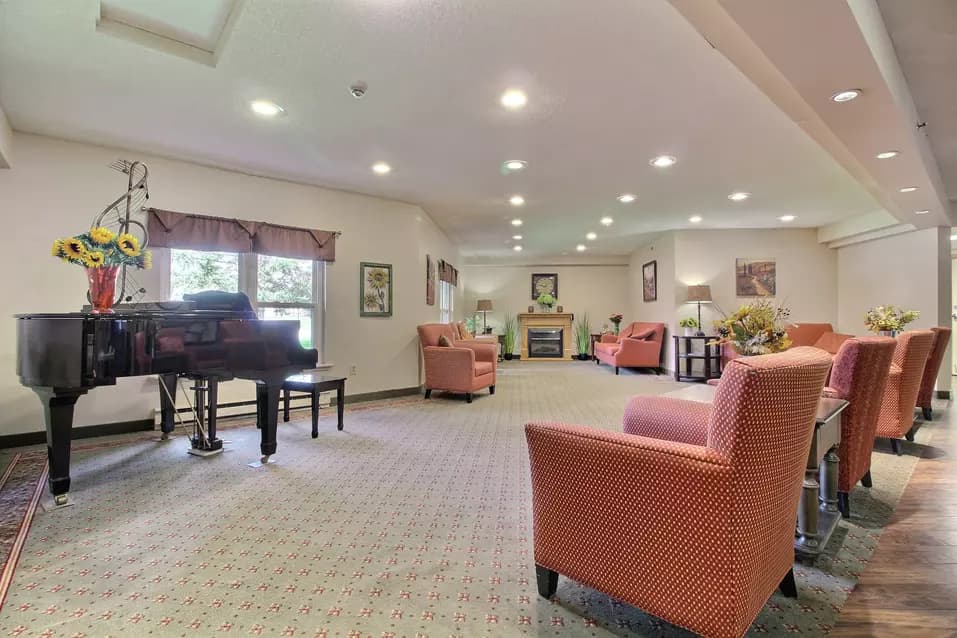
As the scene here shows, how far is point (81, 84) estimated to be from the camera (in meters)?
2.74

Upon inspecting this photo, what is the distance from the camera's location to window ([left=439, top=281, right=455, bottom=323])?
7.65 meters

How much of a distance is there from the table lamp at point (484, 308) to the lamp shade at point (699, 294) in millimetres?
4513

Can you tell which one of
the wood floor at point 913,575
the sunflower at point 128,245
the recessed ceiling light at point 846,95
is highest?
the recessed ceiling light at point 846,95

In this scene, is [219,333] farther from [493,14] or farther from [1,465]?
[493,14]

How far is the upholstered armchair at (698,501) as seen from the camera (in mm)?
1100

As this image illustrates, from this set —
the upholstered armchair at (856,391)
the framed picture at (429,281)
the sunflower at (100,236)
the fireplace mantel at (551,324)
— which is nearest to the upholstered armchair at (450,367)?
the framed picture at (429,281)

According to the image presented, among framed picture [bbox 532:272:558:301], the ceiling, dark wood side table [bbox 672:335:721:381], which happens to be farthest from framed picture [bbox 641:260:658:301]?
the ceiling

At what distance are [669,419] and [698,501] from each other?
39.8 inches

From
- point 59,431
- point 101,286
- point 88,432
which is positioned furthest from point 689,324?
point 88,432

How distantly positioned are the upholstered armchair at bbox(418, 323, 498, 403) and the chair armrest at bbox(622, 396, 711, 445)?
10.1 ft

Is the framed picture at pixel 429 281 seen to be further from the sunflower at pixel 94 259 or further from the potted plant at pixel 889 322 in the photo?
the potted plant at pixel 889 322

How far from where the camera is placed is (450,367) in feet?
17.4

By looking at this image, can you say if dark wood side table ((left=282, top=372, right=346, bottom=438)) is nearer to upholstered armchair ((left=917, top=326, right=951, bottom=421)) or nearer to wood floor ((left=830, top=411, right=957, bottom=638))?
wood floor ((left=830, top=411, right=957, bottom=638))

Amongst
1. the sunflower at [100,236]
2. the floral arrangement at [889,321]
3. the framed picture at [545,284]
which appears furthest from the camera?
the framed picture at [545,284]
